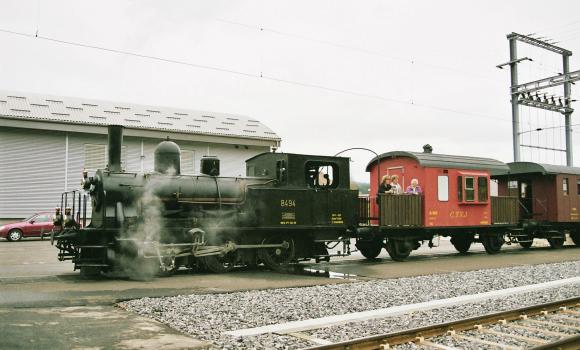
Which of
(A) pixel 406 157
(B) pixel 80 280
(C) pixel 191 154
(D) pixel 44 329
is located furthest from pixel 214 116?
(D) pixel 44 329

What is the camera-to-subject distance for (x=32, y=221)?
879 inches

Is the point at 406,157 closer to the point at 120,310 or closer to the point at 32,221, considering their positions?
the point at 120,310

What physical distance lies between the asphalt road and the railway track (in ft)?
6.63

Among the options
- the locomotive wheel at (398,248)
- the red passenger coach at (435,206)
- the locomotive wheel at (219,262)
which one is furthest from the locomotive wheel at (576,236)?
the locomotive wheel at (219,262)

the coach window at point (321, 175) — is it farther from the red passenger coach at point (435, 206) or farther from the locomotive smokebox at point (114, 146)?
the locomotive smokebox at point (114, 146)

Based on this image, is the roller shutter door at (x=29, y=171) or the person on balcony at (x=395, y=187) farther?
the roller shutter door at (x=29, y=171)

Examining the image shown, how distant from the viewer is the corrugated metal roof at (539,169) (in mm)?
19078

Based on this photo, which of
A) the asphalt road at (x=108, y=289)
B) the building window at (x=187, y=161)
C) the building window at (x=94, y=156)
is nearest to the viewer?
the asphalt road at (x=108, y=289)

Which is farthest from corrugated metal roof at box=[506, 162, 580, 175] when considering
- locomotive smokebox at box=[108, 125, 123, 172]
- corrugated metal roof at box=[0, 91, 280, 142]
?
locomotive smokebox at box=[108, 125, 123, 172]

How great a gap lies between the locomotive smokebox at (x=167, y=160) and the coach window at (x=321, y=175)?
3.21 m

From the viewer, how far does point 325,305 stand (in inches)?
303

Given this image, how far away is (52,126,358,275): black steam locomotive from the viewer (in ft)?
34.0

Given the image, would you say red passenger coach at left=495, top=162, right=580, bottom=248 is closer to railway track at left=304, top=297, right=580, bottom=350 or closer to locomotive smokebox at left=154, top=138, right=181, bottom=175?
railway track at left=304, top=297, right=580, bottom=350

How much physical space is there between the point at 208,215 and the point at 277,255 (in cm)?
205
